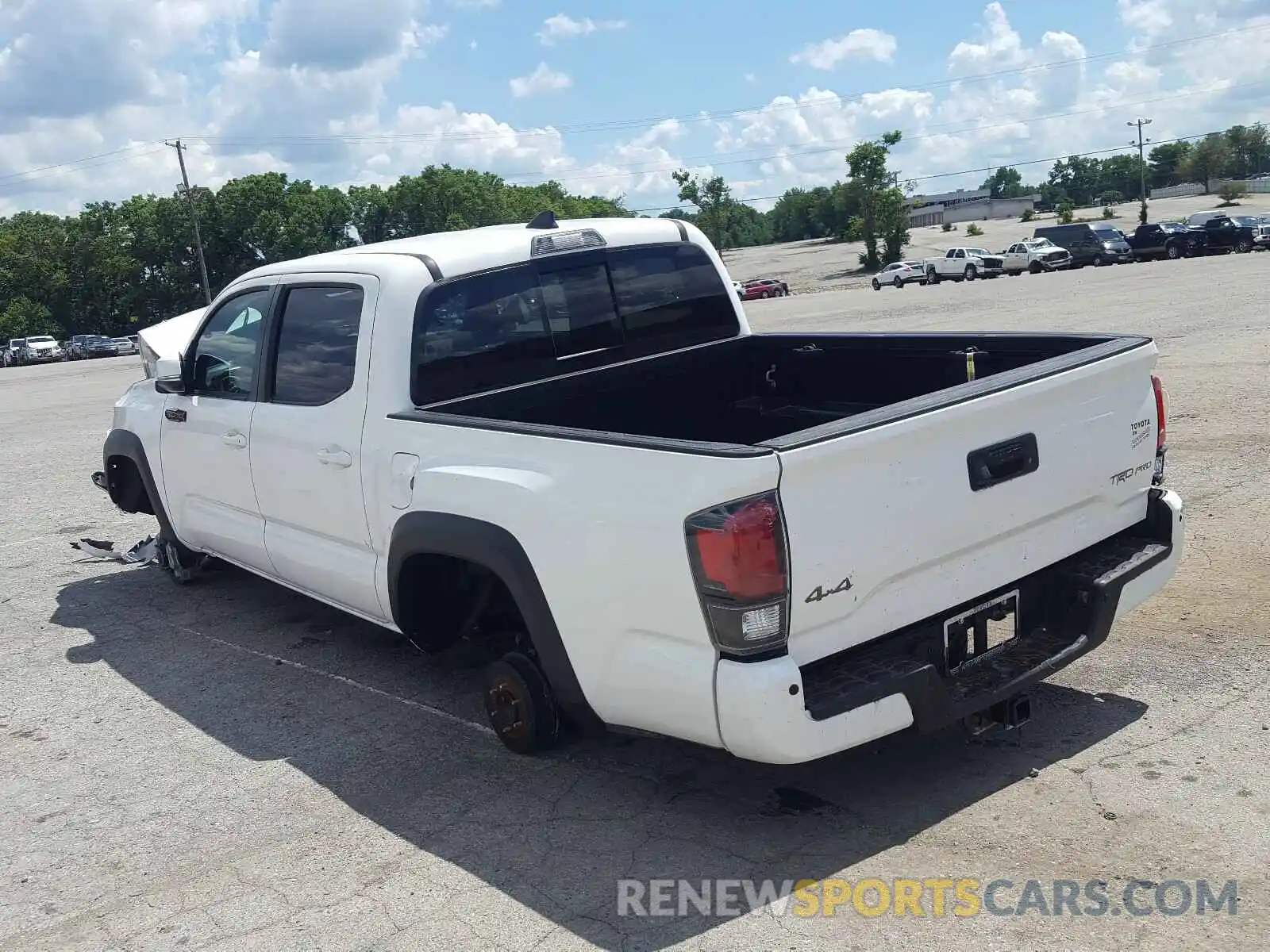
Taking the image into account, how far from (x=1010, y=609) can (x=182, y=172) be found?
270ft

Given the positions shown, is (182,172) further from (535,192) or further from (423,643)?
(423,643)

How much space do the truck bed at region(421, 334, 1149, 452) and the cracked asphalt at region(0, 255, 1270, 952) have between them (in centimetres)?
133

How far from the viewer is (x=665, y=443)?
3.52 m

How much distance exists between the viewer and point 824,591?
349cm

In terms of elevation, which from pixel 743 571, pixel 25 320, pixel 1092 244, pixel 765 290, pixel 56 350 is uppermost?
pixel 25 320

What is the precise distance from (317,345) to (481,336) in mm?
788

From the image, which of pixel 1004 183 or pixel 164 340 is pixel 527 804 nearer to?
pixel 164 340

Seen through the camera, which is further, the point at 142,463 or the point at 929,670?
the point at 142,463

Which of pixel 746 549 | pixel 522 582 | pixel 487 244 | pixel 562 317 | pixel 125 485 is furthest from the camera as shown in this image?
pixel 125 485

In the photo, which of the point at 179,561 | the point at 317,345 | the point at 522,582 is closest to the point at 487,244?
the point at 317,345

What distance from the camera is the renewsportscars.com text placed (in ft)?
10.8

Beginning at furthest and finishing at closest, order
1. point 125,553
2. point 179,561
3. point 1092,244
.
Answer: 1. point 1092,244
2. point 125,553
3. point 179,561

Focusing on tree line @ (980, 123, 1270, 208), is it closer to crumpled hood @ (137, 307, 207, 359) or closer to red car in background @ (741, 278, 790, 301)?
red car in background @ (741, 278, 790, 301)

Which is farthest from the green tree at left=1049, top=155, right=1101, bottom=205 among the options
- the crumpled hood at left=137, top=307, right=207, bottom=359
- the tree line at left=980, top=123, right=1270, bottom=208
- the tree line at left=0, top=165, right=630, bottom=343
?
the crumpled hood at left=137, top=307, right=207, bottom=359
